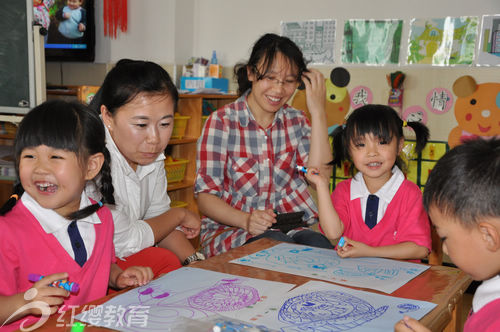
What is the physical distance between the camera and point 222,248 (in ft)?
5.59

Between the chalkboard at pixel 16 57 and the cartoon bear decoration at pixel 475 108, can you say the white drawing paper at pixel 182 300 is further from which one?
the cartoon bear decoration at pixel 475 108

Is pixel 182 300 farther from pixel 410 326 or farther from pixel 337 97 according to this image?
pixel 337 97

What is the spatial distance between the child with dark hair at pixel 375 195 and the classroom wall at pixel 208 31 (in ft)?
5.33

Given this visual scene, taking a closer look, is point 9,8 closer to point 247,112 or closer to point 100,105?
point 100,105

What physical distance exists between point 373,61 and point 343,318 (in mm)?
2543

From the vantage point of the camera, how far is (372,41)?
312 cm

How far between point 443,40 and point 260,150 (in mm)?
1710

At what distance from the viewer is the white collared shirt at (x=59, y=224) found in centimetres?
103

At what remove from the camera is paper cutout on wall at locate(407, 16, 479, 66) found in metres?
2.87

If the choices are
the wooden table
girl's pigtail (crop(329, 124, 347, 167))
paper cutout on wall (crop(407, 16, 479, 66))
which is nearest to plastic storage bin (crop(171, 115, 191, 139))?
paper cutout on wall (crop(407, 16, 479, 66))

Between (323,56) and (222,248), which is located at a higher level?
(323,56)

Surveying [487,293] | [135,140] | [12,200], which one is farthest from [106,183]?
[487,293]

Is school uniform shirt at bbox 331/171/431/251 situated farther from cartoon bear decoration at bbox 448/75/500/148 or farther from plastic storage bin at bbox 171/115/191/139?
plastic storage bin at bbox 171/115/191/139

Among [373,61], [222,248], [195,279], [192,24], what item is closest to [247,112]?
[222,248]
